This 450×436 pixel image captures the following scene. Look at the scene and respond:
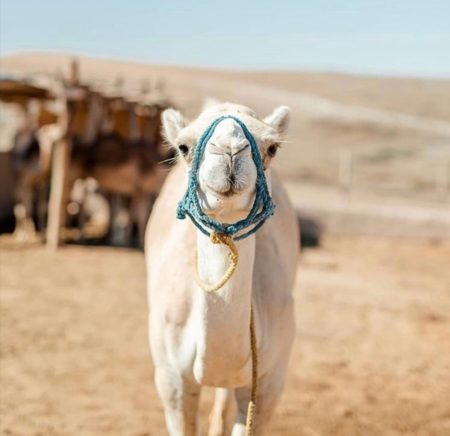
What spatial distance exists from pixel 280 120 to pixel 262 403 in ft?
4.09

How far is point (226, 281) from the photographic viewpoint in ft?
9.00

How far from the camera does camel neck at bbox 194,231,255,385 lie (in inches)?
111

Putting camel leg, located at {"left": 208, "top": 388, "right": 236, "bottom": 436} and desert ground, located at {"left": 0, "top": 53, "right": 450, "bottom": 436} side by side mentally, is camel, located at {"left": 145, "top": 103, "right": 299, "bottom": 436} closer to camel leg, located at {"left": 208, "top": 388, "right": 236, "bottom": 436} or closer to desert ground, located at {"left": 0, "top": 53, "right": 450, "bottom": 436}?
camel leg, located at {"left": 208, "top": 388, "right": 236, "bottom": 436}

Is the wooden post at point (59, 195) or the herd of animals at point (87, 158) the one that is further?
the herd of animals at point (87, 158)

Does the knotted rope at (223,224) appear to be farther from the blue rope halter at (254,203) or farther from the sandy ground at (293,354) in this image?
the sandy ground at (293,354)

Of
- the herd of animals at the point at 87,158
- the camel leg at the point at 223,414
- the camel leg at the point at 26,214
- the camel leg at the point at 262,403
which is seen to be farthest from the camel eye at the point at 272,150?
the camel leg at the point at 26,214

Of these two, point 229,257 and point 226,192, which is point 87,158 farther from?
point 226,192

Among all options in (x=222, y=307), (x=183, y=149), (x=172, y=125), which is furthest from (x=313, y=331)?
(x=183, y=149)

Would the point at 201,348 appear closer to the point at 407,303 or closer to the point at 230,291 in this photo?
the point at 230,291

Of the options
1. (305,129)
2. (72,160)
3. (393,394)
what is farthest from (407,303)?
(305,129)

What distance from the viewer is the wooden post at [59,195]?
11398 mm

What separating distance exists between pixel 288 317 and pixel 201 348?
2.11 feet

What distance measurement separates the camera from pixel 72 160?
1175 centimetres

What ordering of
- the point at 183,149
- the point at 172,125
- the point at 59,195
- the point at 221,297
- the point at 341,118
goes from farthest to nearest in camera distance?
the point at 341,118
the point at 59,195
the point at 172,125
the point at 221,297
the point at 183,149
